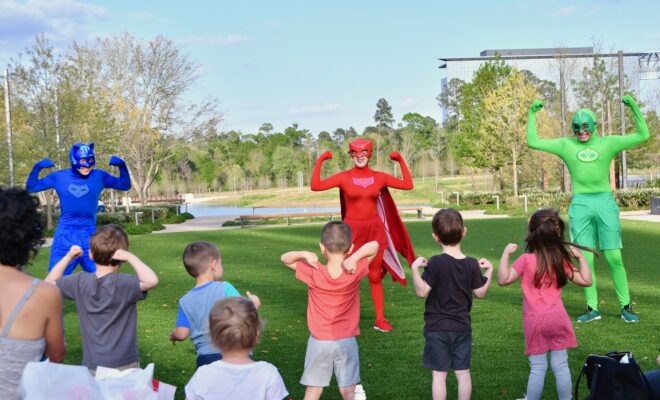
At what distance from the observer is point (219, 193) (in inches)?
3221

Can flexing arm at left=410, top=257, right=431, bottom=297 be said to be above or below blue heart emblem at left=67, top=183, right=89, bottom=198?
below

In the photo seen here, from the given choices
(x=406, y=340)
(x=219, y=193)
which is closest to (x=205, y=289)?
(x=406, y=340)

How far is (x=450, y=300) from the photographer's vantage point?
200 inches

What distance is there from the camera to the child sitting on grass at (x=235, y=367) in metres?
3.54

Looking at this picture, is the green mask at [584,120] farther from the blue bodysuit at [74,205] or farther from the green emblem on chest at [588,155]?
→ the blue bodysuit at [74,205]

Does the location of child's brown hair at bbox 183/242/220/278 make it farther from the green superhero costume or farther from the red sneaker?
the green superhero costume

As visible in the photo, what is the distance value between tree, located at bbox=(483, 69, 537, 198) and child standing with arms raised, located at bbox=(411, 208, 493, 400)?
116 ft

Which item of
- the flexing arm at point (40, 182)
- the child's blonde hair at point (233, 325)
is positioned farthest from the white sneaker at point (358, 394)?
the flexing arm at point (40, 182)

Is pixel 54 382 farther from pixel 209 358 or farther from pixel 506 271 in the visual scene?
pixel 506 271

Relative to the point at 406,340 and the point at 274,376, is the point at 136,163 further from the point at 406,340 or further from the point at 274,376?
the point at 274,376

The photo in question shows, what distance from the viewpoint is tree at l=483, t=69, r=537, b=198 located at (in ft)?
132

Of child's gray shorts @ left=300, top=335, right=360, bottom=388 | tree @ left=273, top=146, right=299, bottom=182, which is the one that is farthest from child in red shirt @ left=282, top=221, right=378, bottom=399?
tree @ left=273, top=146, right=299, bottom=182

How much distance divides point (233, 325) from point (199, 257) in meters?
1.04

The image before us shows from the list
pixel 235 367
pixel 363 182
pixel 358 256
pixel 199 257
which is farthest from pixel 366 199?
pixel 235 367
